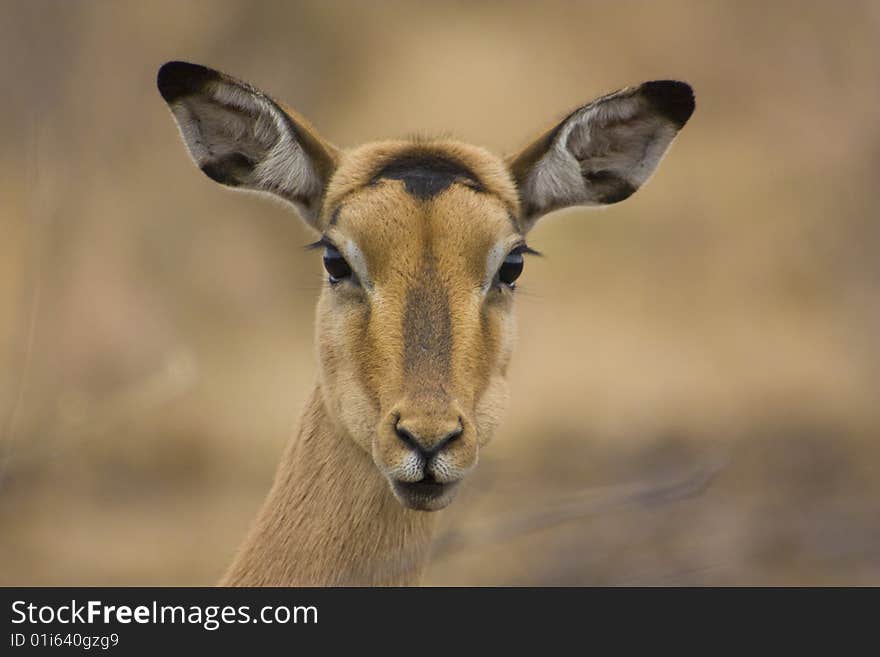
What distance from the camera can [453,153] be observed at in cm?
680

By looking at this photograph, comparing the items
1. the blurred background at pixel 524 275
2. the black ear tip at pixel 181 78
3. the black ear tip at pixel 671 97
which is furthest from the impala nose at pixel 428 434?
the blurred background at pixel 524 275

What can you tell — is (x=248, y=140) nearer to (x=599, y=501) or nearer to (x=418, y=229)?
(x=418, y=229)

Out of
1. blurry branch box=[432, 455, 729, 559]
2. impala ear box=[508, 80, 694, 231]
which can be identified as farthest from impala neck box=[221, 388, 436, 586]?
blurry branch box=[432, 455, 729, 559]

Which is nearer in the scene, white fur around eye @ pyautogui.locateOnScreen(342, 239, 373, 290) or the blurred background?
white fur around eye @ pyautogui.locateOnScreen(342, 239, 373, 290)

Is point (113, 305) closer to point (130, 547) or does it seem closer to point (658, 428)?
point (130, 547)

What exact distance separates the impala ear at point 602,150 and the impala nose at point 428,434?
1.81 meters

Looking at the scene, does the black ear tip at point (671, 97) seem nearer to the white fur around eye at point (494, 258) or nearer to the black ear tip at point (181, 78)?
the white fur around eye at point (494, 258)

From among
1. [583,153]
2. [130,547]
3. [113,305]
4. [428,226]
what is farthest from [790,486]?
[428,226]

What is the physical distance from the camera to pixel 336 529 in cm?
638

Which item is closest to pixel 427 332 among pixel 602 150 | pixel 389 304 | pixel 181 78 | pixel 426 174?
pixel 389 304

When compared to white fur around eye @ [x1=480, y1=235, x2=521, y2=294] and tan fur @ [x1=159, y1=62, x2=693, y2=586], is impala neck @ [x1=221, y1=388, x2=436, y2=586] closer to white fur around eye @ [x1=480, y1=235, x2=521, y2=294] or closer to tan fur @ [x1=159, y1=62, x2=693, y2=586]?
tan fur @ [x1=159, y1=62, x2=693, y2=586]

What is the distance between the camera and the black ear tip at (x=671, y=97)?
6.81 metres

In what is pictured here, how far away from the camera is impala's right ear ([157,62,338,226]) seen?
6.55 metres

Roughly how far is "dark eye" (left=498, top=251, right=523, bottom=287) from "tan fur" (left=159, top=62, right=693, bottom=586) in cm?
5
